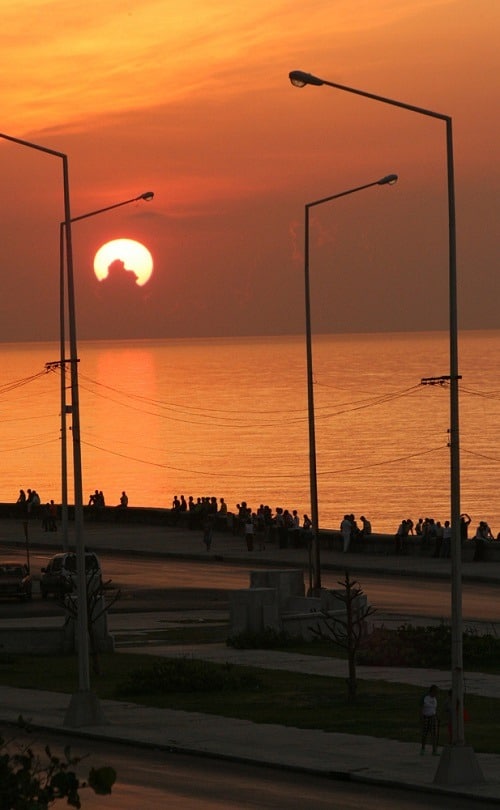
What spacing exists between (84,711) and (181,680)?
4.62m

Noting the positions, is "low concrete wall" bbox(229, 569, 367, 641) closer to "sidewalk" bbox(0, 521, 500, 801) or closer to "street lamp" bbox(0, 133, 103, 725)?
"sidewalk" bbox(0, 521, 500, 801)

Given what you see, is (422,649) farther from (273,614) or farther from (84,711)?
(84,711)

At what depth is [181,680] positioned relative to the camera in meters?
33.9

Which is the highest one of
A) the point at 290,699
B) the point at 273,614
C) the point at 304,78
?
the point at 304,78

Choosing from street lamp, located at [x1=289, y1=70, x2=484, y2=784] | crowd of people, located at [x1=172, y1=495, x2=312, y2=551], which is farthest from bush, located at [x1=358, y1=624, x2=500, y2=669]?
crowd of people, located at [x1=172, y1=495, x2=312, y2=551]

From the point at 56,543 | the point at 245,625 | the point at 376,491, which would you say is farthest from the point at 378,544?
the point at 376,491

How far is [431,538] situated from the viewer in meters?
63.6

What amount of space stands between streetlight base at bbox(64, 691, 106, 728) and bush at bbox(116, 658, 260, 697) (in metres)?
4.03

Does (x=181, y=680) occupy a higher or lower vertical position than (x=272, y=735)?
higher

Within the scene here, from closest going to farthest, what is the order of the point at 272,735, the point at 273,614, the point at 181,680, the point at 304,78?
the point at 304,78, the point at 272,735, the point at 181,680, the point at 273,614

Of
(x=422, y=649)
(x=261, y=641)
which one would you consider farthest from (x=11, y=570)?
(x=422, y=649)

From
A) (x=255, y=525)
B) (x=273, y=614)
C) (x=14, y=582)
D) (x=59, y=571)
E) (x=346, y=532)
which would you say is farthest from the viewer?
(x=255, y=525)

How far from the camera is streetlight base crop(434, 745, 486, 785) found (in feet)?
76.2

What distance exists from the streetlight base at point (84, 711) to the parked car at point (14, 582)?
22.8m
